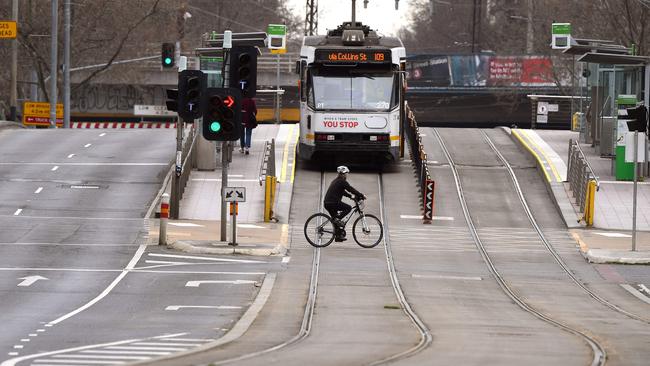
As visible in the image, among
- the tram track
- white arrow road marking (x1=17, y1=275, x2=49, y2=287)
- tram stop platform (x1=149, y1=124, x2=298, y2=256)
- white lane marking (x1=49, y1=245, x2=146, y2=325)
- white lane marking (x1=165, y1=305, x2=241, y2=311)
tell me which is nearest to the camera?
the tram track

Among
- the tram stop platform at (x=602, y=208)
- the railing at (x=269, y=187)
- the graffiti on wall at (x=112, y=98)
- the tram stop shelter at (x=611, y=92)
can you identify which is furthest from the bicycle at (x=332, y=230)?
the graffiti on wall at (x=112, y=98)

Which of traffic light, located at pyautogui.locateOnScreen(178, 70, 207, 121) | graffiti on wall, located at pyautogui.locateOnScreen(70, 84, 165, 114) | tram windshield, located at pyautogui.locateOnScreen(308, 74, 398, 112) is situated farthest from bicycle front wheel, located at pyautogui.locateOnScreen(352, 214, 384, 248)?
graffiti on wall, located at pyautogui.locateOnScreen(70, 84, 165, 114)

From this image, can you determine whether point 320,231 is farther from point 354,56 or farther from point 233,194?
point 354,56

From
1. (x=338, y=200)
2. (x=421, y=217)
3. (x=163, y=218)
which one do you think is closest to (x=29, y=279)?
(x=163, y=218)

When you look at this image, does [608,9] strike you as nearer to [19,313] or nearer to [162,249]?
[162,249]

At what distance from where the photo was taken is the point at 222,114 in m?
28.5

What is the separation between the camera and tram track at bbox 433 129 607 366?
16.3m

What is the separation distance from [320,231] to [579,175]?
9544 millimetres

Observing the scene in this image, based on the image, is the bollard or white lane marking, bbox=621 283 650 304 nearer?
white lane marking, bbox=621 283 650 304

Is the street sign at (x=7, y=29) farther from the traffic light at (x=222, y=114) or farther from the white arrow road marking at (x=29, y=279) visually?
the white arrow road marking at (x=29, y=279)

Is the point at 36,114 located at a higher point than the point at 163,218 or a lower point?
higher

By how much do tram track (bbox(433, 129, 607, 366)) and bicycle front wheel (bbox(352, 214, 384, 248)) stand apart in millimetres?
2035

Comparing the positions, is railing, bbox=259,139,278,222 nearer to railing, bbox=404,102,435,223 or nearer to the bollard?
railing, bbox=404,102,435,223

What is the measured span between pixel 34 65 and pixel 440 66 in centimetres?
2582
